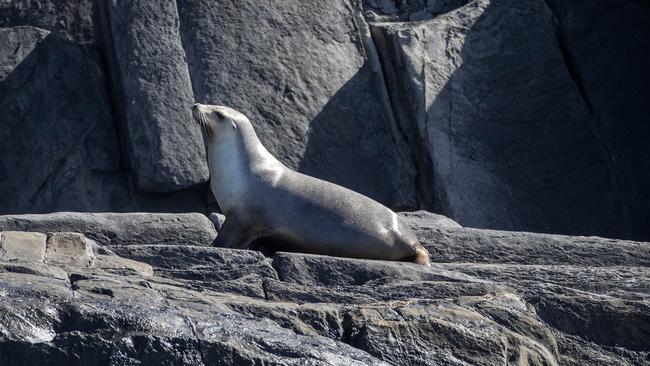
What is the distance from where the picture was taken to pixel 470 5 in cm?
1119

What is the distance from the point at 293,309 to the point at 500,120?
458cm

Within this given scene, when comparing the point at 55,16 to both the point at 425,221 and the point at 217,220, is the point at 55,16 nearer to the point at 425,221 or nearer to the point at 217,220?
the point at 217,220

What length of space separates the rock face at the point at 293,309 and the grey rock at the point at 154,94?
1.98m

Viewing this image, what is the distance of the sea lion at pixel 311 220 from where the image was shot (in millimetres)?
7754

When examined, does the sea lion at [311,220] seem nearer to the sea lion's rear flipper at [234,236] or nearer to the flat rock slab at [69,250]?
the sea lion's rear flipper at [234,236]

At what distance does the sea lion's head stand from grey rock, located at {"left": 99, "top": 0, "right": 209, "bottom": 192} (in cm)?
142

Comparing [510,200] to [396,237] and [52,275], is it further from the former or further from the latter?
[52,275]

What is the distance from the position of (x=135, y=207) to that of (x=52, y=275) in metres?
3.59

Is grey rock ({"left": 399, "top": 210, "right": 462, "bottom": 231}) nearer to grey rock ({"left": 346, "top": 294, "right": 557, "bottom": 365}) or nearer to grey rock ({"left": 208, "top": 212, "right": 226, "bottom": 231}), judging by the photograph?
grey rock ({"left": 208, "top": 212, "right": 226, "bottom": 231})

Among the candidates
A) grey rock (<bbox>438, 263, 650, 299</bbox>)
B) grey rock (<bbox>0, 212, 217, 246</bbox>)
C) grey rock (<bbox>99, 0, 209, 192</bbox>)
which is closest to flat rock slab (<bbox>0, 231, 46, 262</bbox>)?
grey rock (<bbox>0, 212, 217, 246</bbox>)

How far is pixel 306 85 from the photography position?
10.5m

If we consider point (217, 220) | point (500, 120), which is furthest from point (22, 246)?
point (500, 120)

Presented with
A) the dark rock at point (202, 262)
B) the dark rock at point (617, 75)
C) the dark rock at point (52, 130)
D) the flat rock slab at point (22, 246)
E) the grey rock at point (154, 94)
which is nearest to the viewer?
the flat rock slab at point (22, 246)

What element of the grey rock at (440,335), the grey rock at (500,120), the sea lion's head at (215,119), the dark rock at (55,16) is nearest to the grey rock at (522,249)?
the sea lion's head at (215,119)
